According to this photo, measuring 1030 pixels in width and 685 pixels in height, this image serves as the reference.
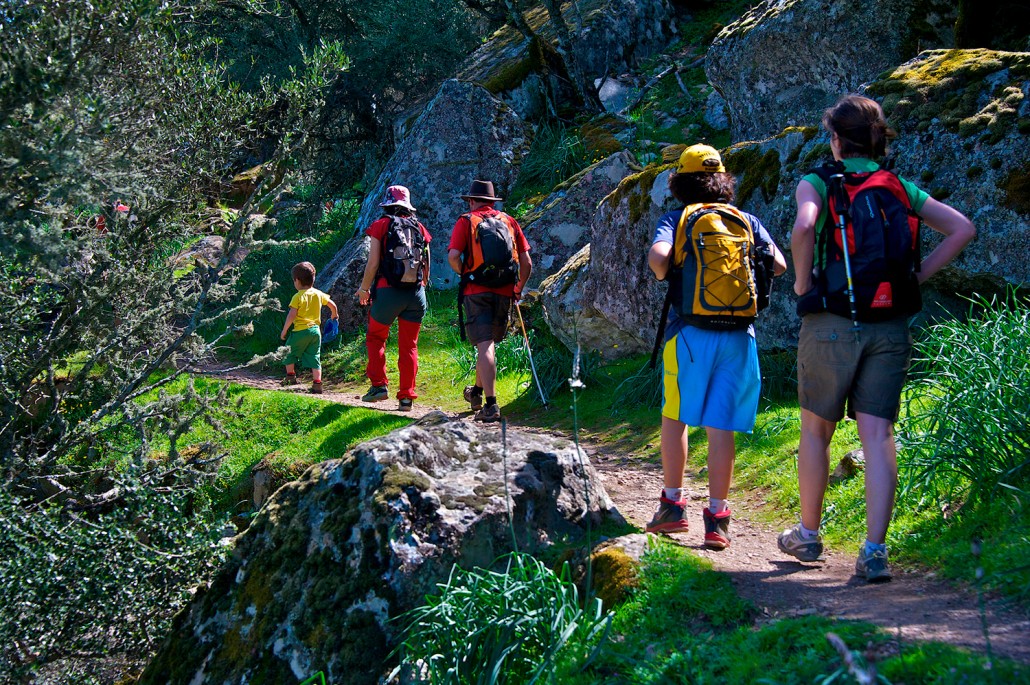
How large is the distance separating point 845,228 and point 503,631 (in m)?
2.17

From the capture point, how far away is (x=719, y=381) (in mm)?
4367

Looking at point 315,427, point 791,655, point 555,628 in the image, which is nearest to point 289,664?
point 555,628

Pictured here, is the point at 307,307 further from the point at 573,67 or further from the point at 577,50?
the point at 577,50

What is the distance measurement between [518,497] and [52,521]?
3077mm

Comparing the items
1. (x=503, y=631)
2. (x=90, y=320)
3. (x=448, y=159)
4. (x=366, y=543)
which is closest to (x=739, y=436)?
(x=366, y=543)

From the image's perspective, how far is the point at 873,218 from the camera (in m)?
3.83

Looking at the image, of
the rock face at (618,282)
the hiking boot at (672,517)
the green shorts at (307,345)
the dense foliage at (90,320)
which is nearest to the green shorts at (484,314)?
the rock face at (618,282)

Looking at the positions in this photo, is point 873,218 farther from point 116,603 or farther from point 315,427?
point 315,427

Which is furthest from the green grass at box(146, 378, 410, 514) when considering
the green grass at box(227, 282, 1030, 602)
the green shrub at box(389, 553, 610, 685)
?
the green shrub at box(389, 553, 610, 685)

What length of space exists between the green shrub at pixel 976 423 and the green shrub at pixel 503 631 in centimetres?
192

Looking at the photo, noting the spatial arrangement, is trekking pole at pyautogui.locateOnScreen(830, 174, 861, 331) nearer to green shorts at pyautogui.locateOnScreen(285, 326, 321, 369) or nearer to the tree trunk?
green shorts at pyautogui.locateOnScreen(285, 326, 321, 369)

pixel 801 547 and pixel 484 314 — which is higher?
pixel 484 314

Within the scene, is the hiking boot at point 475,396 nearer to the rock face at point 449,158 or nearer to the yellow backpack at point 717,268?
the yellow backpack at point 717,268

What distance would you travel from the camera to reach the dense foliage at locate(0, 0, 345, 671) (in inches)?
201
